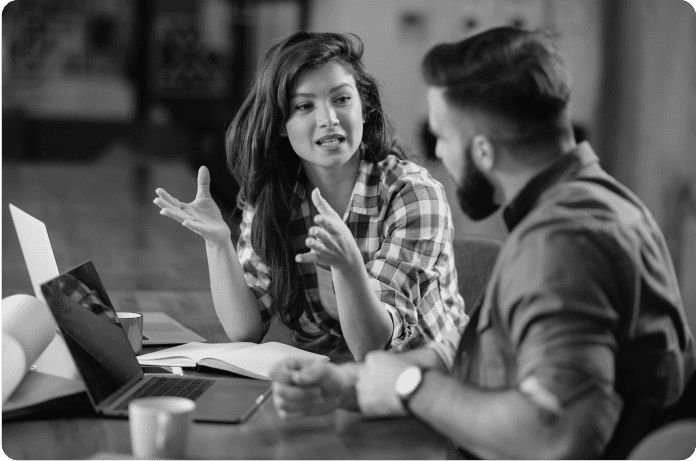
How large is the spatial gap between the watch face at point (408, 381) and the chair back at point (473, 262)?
939 mm

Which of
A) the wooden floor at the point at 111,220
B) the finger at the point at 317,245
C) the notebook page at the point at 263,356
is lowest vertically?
the wooden floor at the point at 111,220

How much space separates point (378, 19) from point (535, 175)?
3.71ft

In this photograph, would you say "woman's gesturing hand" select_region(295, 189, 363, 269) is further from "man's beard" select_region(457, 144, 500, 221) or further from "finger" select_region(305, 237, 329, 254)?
"man's beard" select_region(457, 144, 500, 221)

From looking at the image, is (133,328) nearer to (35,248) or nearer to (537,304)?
(35,248)

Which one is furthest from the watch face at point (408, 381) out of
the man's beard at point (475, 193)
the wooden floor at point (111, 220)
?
the wooden floor at point (111, 220)

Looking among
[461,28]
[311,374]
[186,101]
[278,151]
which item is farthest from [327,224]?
[186,101]

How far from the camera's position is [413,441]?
1123 millimetres

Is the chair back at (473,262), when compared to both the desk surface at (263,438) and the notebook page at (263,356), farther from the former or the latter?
the desk surface at (263,438)

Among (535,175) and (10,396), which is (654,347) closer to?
(535,175)

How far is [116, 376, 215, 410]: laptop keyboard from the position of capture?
1246mm

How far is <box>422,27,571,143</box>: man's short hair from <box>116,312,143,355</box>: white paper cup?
0.77 metres

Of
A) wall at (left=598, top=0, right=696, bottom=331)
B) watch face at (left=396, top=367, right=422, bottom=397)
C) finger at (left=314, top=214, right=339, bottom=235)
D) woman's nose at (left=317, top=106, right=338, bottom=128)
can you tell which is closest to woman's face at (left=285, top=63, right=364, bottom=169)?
woman's nose at (left=317, top=106, right=338, bottom=128)

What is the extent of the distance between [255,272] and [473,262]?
503 mm

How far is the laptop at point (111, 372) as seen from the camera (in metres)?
1.16
